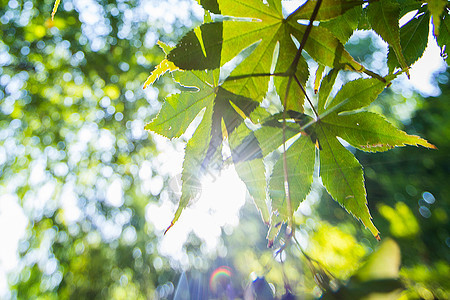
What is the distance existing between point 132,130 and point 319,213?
10003 millimetres

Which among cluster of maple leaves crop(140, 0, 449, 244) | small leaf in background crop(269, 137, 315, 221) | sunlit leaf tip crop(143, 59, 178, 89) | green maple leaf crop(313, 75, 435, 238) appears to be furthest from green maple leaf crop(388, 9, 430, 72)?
sunlit leaf tip crop(143, 59, 178, 89)

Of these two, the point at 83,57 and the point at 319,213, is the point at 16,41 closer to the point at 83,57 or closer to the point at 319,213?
the point at 83,57

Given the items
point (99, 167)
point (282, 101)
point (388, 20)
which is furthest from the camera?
point (99, 167)

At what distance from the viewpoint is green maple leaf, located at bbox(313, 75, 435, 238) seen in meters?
0.54

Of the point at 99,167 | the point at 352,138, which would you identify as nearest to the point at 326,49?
the point at 352,138

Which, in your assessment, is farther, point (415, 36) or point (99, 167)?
point (99, 167)

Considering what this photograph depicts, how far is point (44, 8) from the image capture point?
15.7ft

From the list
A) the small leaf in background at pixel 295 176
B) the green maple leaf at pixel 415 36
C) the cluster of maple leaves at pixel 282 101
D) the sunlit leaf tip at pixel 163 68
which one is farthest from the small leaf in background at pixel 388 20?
the sunlit leaf tip at pixel 163 68

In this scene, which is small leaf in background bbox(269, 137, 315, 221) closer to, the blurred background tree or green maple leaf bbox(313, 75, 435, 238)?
green maple leaf bbox(313, 75, 435, 238)

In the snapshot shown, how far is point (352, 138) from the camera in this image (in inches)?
23.7

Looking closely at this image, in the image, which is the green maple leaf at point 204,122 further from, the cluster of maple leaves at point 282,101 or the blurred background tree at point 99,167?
the blurred background tree at point 99,167

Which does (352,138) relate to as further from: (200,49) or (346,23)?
(200,49)

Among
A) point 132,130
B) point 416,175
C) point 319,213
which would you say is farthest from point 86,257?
point 416,175

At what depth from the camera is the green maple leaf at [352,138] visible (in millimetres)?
544
